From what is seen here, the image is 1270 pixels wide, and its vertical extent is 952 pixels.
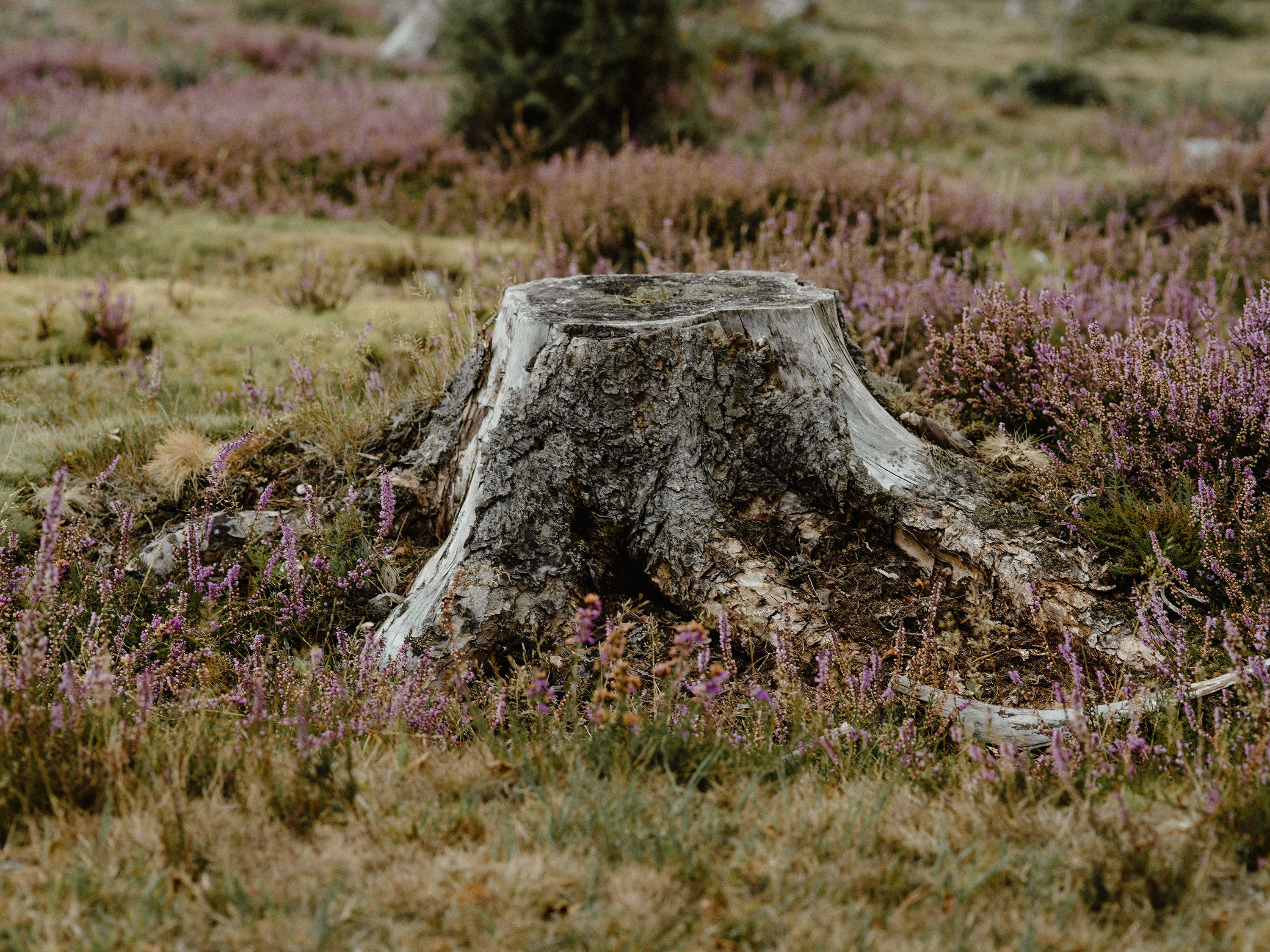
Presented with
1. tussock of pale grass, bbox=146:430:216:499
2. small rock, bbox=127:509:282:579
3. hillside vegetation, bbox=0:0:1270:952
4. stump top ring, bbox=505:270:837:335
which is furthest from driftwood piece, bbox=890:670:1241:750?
tussock of pale grass, bbox=146:430:216:499

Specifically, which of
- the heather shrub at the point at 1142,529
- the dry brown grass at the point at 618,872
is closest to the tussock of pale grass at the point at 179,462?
the dry brown grass at the point at 618,872

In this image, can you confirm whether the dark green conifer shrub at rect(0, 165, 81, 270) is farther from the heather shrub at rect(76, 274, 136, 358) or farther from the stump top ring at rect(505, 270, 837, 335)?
the stump top ring at rect(505, 270, 837, 335)

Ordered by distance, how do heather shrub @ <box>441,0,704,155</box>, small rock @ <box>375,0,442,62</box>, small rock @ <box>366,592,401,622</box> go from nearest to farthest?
small rock @ <box>366,592,401,622</box> < heather shrub @ <box>441,0,704,155</box> < small rock @ <box>375,0,442,62</box>

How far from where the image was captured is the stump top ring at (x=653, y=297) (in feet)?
10.2

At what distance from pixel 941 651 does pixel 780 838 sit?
1.06 m

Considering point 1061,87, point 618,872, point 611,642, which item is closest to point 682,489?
point 611,642

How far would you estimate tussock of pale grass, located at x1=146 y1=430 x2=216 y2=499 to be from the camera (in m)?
3.86

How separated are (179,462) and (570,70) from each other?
21.3 feet

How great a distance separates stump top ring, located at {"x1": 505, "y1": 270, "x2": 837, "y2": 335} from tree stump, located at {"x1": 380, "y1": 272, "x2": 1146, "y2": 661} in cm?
2

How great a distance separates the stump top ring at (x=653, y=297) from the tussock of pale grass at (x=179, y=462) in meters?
1.68

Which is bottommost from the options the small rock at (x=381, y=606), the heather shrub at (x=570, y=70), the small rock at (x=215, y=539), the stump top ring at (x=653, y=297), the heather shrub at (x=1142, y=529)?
the small rock at (x=381, y=606)

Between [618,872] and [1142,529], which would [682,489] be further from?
[1142,529]

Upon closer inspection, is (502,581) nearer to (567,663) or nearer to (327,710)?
(567,663)

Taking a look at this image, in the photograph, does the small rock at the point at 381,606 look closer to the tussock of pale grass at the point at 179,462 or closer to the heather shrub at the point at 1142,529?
the tussock of pale grass at the point at 179,462
